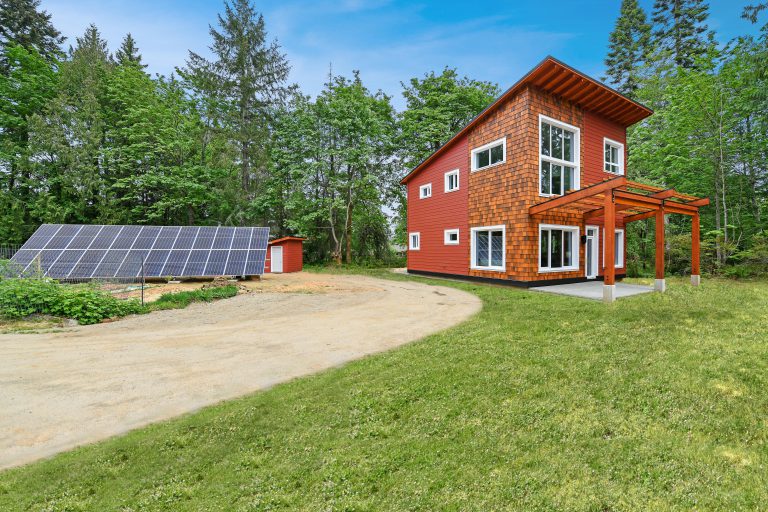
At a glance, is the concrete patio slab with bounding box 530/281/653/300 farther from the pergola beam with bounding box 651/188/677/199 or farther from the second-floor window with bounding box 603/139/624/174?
the second-floor window with bounding box 603/139/624/174

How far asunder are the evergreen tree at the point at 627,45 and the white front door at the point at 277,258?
30679 millimetres

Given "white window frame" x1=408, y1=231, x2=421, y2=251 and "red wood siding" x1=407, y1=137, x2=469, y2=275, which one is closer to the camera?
"red wood siding" x1=407, y1=137, x2=469, y2=275

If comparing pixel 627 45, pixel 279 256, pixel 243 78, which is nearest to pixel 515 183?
pixel 279 256

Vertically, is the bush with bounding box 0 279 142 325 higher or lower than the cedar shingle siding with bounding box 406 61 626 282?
lower

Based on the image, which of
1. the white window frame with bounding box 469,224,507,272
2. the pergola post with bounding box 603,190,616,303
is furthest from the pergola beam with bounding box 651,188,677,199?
the white window frame with bounding box 469,224,507,272

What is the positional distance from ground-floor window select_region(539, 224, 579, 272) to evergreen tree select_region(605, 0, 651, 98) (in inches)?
894

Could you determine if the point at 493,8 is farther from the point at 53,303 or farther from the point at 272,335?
the point at 53,303

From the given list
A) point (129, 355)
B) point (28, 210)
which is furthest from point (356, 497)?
point (28, 210)

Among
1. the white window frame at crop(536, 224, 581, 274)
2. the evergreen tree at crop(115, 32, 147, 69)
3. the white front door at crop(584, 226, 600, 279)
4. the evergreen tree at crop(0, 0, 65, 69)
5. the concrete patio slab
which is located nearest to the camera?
the concrete patio slab

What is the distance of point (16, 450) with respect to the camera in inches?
118

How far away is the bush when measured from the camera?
7.79 m

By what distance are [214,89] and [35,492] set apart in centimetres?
2700

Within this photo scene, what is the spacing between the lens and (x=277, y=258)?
2011 cm

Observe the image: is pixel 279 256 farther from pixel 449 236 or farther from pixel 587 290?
pixel 587 290
